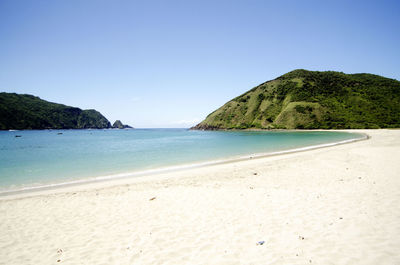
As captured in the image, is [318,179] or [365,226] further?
[318,179]

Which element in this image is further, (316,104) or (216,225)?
(316,104)

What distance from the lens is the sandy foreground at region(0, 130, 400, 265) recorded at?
15.2ft

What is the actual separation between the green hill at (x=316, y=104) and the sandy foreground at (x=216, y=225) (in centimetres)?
10783

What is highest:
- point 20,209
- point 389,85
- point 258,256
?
point 389,85

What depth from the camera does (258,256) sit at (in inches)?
176

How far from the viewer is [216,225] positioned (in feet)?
20.3

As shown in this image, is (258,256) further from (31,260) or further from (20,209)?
(20,209)

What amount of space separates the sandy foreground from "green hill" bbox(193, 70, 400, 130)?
107831 millimetres

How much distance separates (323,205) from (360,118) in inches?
4642

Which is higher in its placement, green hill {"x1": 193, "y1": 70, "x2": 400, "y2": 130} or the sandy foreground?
green hill {"x1": 193, "y1": 70, "x2": 400, "y2": 130}

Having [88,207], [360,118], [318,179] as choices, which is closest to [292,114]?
[360,118]

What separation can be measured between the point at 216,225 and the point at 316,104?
128662 millimetres

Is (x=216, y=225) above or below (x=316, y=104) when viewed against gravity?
below

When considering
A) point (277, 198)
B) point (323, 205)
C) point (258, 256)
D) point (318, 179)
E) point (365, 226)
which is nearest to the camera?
point (258, 256)
